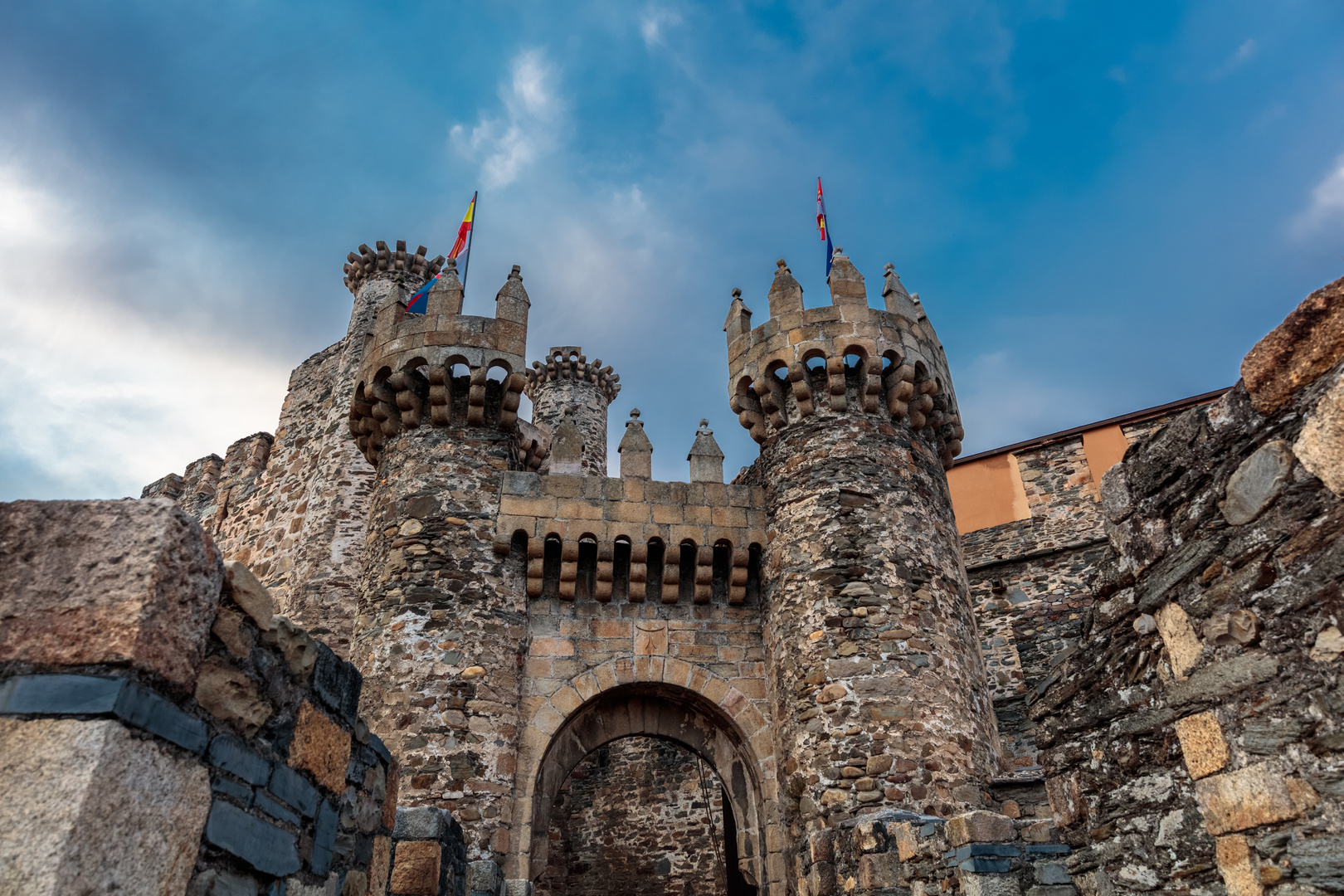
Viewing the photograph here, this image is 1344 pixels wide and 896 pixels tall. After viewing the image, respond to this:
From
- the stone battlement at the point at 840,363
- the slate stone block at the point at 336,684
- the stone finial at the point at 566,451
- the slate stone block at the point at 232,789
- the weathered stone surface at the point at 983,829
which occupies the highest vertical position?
the stone battlement at the point at 840,363

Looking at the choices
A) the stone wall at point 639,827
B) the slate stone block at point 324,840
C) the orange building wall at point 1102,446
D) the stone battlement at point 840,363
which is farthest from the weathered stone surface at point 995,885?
the orange building wall at point 1102,446

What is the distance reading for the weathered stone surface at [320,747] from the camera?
2.92 metres

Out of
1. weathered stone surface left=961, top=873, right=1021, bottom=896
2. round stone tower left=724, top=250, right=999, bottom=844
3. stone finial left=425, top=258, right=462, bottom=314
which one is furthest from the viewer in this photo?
stone finial left=425, top=258, right=462, bottom=314

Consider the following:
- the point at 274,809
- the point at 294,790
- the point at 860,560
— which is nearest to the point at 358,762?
the point at 294,790

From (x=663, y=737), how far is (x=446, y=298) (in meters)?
5.23

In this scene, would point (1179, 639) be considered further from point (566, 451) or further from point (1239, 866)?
point (566, 451)

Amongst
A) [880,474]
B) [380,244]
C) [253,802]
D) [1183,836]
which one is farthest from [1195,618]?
[380,244]

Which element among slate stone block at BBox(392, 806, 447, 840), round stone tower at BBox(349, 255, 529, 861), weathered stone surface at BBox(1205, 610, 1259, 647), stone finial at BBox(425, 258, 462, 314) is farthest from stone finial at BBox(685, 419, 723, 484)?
weathered stone surface at BBox(1205, 610, 1259, 647)

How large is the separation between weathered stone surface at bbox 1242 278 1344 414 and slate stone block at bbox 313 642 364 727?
2.92 metres

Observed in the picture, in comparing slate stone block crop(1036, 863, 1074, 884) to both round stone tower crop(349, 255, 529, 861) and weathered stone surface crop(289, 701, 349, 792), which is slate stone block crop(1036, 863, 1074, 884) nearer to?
weathered stone surface crop(289, 701, 349, 792)

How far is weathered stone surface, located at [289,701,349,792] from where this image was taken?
2.92 metres

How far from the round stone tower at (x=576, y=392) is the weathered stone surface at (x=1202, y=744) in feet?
51.9

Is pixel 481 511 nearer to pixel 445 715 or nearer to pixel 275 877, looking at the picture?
pixel 445 715

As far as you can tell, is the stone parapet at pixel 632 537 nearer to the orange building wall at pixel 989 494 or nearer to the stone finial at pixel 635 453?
the stone finial at pixel 635 453
